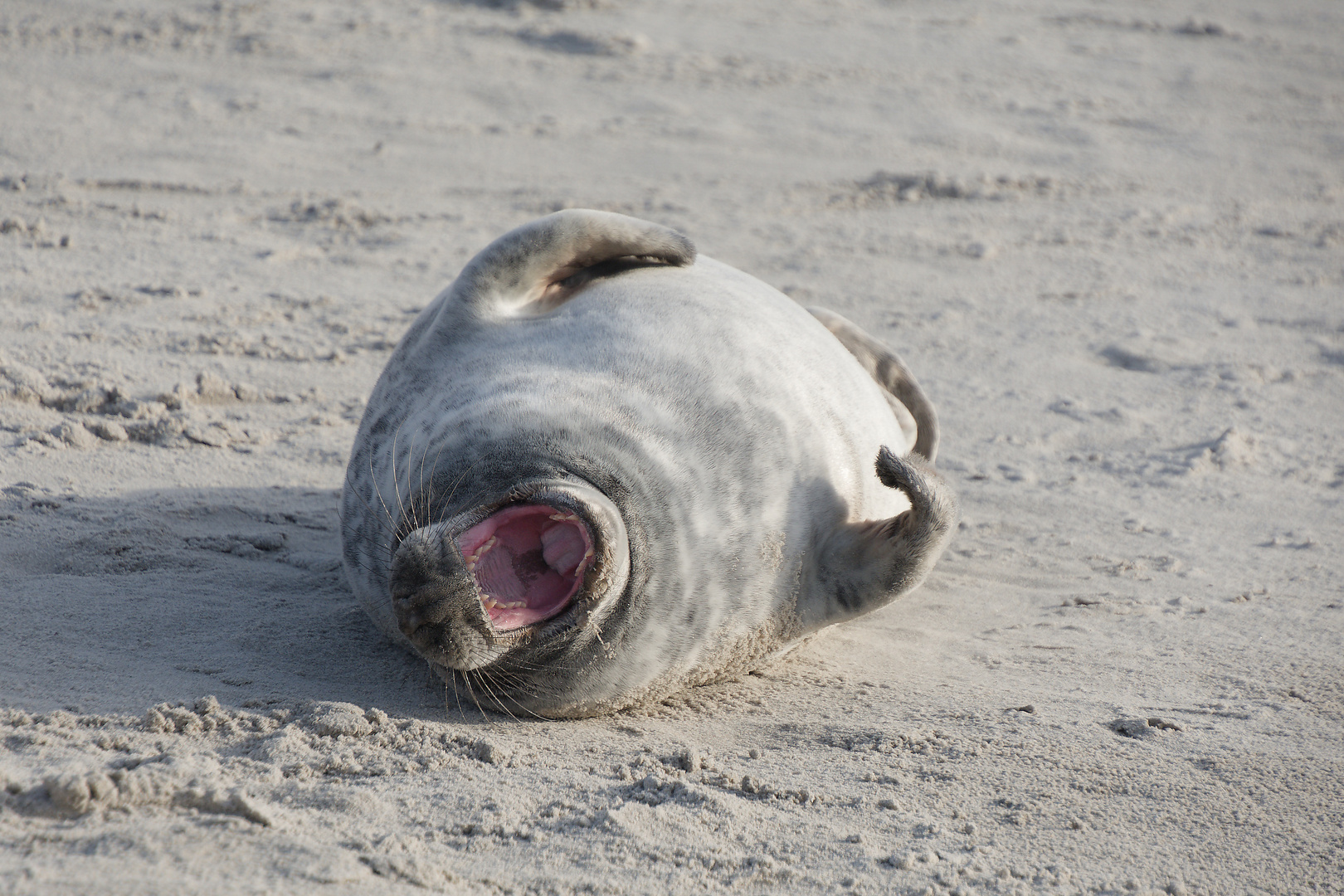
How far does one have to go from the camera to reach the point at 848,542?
3.12 meters

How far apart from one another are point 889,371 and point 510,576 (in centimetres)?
194

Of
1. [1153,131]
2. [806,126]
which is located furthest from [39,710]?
[1153,131]

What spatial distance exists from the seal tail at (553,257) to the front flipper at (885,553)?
0.98 metres

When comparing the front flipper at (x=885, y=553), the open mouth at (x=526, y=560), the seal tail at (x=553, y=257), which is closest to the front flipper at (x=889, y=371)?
the seal tail at (x=553, y=257)

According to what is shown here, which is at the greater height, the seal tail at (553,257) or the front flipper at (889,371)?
the seal tail at (553,257)

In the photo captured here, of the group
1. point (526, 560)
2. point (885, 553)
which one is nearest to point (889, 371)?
point (885, 553)

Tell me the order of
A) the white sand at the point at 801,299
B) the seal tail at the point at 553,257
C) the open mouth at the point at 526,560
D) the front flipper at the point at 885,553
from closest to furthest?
the white sand at the point at 801,299, the open mouth at the point at 526,560, the front flipper at the point at 885,553, the seal tail at the point at 553,257

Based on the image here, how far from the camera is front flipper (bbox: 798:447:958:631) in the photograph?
9.96 feet

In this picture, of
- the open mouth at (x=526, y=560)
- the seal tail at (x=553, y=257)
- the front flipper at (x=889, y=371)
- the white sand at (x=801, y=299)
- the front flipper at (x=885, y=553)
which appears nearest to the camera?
the white sand at (x=801, y=299)

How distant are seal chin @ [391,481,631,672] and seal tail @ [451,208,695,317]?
923 mm

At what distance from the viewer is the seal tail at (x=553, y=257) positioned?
3.37m

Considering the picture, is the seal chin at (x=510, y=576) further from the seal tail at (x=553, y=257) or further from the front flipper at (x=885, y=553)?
the seal tail at (x=553, y=257)

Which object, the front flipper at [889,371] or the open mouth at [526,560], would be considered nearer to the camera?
the open mouth at [526,560]

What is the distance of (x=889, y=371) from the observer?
4191 mm
